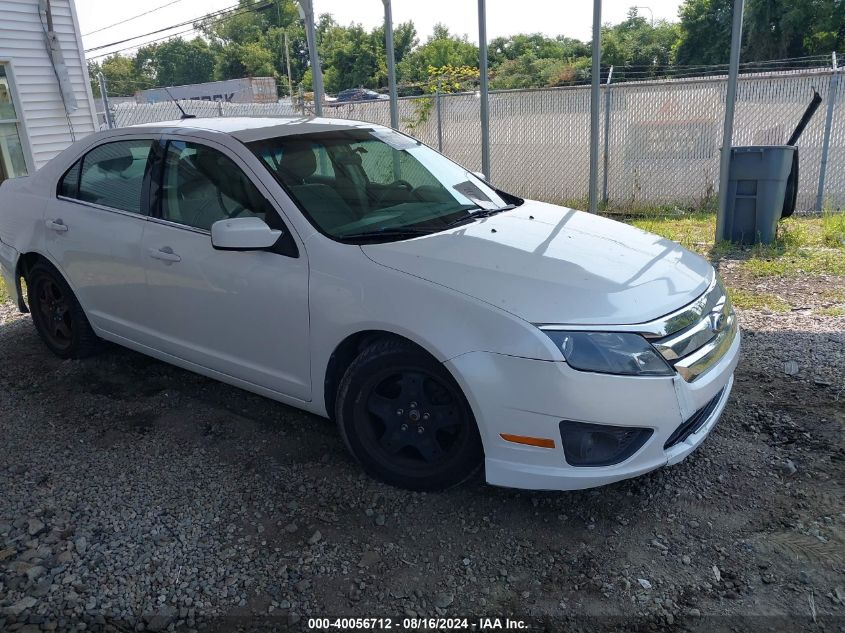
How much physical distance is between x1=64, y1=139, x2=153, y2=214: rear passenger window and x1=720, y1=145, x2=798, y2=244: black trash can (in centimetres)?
588

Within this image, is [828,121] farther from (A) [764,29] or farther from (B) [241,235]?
(A) [764,29]

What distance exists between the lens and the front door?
128 inches

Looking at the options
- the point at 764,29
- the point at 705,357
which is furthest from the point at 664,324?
the point at 764,29

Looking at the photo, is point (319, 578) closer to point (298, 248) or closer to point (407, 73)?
point (298, 248)

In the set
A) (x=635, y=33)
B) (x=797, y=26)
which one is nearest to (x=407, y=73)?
(x=635, y=33)

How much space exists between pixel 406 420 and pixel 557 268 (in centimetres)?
94

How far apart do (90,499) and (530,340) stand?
85.7 inches

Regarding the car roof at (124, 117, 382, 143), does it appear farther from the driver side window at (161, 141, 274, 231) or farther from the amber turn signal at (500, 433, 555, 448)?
the amber turn signal at (500, 433, 555, 448)

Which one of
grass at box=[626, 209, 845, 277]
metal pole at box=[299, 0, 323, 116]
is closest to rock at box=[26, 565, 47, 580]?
metal pole at box=[299, 0, 323, 116]

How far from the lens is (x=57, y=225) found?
4.38 metres

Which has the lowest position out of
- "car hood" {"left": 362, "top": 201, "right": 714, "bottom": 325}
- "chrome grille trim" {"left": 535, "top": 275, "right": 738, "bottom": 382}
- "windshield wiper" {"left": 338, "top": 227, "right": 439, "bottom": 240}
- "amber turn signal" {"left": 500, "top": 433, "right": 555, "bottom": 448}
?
"amber turn signal" {"left": 500, "top": 433, "right": 555, "bottom": 448}

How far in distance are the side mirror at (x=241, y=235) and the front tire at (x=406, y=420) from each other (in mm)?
729

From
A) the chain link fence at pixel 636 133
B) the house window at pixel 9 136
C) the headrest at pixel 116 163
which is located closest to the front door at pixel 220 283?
the headrest at pixel 116 163

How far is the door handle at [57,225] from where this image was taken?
434 centimetres
